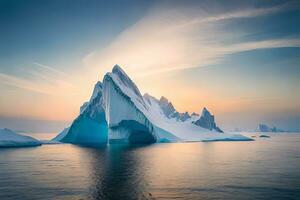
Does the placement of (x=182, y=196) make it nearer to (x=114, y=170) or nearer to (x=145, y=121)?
(x=114, y=170)

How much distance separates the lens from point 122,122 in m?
80.5

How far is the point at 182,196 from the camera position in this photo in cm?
2378

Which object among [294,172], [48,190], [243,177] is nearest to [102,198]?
[48,190]

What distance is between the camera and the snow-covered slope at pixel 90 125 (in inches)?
3602

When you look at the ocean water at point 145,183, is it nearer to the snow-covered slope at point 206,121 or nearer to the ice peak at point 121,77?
the ice peak at point 121,77

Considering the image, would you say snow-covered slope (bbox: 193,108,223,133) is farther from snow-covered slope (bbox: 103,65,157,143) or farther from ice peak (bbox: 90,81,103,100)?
ice peak (bbox: 90,81,103,100)

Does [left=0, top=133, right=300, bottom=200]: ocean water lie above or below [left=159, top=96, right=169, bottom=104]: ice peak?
below

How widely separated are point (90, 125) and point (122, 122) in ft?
67.7

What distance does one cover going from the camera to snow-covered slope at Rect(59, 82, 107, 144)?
91.5m

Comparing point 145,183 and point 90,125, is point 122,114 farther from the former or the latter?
point 145,183

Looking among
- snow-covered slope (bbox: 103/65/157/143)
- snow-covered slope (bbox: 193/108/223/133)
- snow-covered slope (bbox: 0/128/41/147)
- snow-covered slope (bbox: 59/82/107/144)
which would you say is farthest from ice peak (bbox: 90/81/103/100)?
snow-covered slope (bbox: 193/108/223/133)

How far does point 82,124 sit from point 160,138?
2586 cm

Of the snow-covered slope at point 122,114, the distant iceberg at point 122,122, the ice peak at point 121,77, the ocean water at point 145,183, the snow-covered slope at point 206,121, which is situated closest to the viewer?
the ocean water at point 145,183

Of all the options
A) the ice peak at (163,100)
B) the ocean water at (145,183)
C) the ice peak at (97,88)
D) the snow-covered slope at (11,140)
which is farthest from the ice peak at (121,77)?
the ice peak at (163,100)
